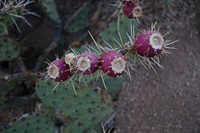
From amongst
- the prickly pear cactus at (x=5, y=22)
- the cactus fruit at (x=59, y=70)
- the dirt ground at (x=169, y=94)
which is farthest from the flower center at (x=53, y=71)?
the dirt ground at (x=169, y=94)

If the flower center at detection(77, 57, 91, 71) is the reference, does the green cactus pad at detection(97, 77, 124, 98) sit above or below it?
below

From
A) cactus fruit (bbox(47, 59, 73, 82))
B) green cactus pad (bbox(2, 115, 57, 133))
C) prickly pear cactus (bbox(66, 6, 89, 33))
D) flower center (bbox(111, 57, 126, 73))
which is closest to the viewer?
flower center (bbox(111, 57, 126, 73))

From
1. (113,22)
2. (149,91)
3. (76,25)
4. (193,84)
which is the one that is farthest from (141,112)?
(76,25)

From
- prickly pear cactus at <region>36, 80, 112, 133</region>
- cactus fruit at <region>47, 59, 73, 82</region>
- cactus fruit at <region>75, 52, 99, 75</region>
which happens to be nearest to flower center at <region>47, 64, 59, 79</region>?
cactus fruit at <region>47, 59, 73, 82</region>

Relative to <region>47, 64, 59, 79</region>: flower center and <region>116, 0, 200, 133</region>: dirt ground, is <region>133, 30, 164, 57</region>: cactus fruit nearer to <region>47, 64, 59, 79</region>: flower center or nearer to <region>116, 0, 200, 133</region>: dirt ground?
<region>47, 64, 59, 79</region>: flower center

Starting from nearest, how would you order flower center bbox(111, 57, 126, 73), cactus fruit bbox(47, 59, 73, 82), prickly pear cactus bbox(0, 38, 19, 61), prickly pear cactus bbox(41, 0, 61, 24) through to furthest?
1. flower center bbox(111, 57, 126, 73)
2. cactus fruit bbox(47, 59, 73, 82)
3. prickly pear cactus bbox(0, 38, 19, 61)
4. prickly pear cactus bbox(41, 0, 61, 24)

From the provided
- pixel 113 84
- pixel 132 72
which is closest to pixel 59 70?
pixel 113 84
